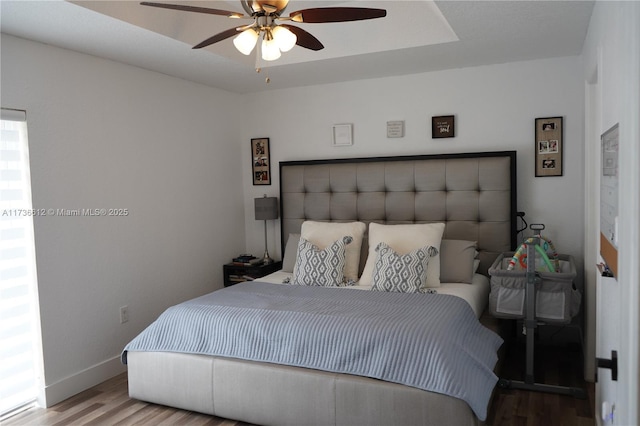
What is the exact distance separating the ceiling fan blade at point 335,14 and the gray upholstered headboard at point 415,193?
2.02 metres

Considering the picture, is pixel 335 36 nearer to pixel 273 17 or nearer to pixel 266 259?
pixel 273 17

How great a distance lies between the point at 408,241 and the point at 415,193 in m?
0.63

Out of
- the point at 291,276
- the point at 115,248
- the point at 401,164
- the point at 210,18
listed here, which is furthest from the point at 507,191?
the point at 115,248

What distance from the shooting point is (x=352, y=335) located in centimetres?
252

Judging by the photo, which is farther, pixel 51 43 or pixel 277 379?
pixel 51 43

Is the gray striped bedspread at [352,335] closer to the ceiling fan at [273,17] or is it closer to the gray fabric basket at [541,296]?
the gray fabric basket at [541,296]

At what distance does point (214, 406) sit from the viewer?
282 cm

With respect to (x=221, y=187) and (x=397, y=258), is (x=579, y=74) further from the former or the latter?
(x=221, y=187)

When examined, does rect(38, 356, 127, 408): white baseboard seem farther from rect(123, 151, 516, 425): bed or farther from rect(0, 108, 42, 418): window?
rect(123, 151, 516, 425): bed

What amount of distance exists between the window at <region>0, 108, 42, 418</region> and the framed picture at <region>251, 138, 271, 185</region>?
2179mm

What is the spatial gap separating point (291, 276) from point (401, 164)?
50.4 inches

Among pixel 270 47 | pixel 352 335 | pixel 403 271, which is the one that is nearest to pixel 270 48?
pixel 270 47

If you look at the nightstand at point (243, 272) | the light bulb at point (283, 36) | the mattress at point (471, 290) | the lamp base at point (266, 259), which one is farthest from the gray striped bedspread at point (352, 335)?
the light bulb at point (283, 36)

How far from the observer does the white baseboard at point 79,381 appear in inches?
120
